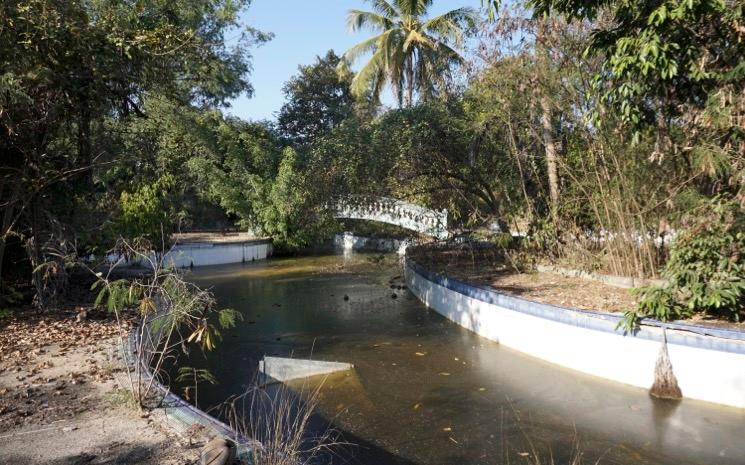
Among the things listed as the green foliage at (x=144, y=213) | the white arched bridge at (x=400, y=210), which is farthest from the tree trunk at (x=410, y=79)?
the green foliage at (x=144, y=213)

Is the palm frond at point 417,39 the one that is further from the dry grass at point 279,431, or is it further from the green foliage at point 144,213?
the dry grass at point 279,431

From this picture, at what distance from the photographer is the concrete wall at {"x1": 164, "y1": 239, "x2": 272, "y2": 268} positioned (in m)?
20.3

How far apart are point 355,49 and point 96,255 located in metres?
16.1

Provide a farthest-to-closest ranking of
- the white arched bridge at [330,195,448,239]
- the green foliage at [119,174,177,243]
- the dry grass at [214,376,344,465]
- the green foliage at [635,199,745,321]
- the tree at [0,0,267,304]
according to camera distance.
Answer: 1. the green foliage at [119,174,177,243]
2. the white arched bridge at [330,195,448,239]
3. the tree at [0,0,267,304]
4. the green foliage at [635,199,745,321]
5. the dry grass at [214,376,344,465]

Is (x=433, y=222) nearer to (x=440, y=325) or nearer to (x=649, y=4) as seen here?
(x=440, y=325)

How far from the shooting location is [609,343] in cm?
735

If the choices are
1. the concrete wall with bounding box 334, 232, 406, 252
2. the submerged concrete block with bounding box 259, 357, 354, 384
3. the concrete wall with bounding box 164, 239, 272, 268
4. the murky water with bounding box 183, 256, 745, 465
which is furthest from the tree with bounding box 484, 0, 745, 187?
the concrete wall with bounding box 334, 232, 406, 252

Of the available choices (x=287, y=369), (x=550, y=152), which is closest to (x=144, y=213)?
(x=287, y=369)

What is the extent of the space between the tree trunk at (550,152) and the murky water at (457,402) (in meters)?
3.27

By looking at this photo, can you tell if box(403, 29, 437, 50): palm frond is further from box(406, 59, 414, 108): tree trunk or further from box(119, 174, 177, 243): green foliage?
box(119, 174, 177, 243): green foliage

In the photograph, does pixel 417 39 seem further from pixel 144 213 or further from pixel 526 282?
pixel 526 282

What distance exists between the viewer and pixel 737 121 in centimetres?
649

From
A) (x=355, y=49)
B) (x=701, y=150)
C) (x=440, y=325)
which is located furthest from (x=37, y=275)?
(x=355, y=49)

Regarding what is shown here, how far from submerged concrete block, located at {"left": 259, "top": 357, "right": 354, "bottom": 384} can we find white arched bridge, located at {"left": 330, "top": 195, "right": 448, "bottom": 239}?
7.23 m
